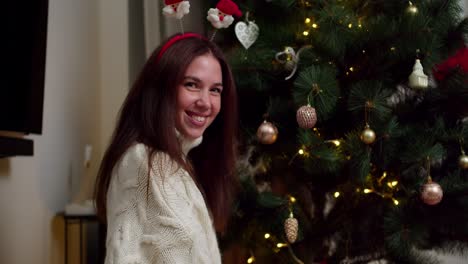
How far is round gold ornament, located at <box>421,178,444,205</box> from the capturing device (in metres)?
1.74

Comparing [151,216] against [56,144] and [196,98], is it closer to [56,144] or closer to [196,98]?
[196,98]

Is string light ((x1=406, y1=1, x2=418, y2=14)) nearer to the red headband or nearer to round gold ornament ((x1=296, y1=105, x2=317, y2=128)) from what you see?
round gold ornament ((x1=296, y1=105, x2=317, y2=128))

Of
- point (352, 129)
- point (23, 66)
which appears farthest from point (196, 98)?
point (352, 129)

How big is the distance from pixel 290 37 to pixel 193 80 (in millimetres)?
486

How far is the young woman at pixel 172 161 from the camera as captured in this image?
4.09 feet

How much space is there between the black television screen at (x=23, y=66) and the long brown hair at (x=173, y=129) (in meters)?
0.26

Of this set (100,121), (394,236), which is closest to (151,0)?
(100,121)

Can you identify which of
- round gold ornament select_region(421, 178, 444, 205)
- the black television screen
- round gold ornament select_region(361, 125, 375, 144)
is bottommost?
round gold ornament select_region(421, 178, 444, 205)

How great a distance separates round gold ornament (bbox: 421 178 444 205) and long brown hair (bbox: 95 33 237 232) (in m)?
0.51

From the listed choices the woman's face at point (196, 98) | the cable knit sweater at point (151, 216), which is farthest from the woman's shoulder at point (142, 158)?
the woman's face at point (196, 98)

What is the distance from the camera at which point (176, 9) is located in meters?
1.59

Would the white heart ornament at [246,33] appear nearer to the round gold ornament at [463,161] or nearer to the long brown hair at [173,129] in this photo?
the long brown hair at [173,129]

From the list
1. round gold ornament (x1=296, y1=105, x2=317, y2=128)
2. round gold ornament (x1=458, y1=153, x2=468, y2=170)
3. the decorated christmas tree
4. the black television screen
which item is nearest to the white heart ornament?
the decorated christmas tree

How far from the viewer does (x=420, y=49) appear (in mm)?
1793
